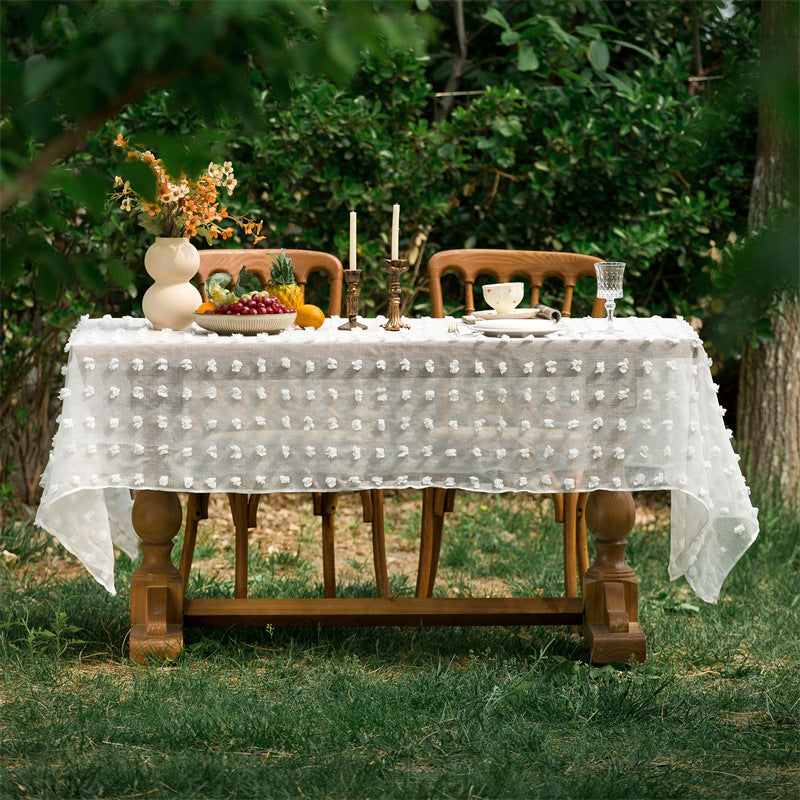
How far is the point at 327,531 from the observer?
3.07 m

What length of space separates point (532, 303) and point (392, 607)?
0.96 metres

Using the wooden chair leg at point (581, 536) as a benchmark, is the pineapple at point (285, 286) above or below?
above

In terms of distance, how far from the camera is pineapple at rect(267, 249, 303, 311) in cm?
291

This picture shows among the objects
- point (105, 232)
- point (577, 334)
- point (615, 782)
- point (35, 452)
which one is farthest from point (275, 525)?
point (615, 782)

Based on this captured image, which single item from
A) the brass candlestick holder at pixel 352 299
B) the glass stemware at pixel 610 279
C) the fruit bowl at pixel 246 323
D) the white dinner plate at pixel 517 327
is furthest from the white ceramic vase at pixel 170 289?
the glass stemware at pixel 610 279

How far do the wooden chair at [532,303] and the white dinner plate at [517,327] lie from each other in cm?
36

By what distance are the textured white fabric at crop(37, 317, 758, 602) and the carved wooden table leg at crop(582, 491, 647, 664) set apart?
0.59 feet

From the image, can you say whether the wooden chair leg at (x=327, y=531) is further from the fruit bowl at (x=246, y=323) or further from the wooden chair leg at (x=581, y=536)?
the wooden chair leg at (x=581, y=536)

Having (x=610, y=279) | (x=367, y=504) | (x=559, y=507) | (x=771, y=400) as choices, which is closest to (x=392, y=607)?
(x=367, y=504)

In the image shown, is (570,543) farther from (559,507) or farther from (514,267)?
(514,267)

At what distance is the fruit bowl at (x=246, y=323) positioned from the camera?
2738 millimetres

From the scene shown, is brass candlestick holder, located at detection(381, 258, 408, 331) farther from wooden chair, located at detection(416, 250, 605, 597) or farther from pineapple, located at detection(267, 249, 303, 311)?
wooden chair, located at detection(416, 250, 605, 597)

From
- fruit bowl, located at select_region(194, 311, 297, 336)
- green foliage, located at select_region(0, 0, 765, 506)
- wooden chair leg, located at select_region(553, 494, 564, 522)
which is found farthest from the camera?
green foliage, located at select_region(0, 0, 765, 506)

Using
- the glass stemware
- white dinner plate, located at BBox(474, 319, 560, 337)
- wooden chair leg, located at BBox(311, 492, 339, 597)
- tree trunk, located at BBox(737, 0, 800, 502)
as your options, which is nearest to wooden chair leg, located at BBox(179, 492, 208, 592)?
wooden chair leg, located at BBox(311, 492, 339, 597)
